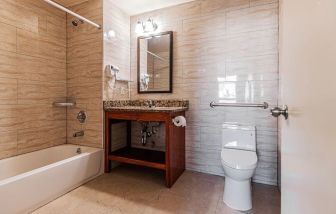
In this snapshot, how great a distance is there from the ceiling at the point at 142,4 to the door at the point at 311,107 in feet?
6.41

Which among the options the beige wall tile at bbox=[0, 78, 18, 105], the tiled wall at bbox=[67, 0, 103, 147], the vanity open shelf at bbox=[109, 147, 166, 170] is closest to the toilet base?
the vanity open shelf at bbox=[109, 147, 166, 170]

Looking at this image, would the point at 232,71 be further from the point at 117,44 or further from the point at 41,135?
the point at 41,135

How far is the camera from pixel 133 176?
2.30m

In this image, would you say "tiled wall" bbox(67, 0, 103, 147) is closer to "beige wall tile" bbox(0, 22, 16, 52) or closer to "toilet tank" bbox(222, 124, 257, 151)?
"beige wall tile" bbox(0, 22, 16, 52)

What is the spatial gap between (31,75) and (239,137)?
263 centimetres

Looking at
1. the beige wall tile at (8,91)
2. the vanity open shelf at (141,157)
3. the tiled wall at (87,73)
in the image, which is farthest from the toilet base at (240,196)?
the beige wall tile at (8,91)

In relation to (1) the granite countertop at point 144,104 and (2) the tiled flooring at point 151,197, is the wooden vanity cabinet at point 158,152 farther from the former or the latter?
(2) the tiled flooring at point 151,197

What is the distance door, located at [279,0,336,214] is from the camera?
1.45 feet

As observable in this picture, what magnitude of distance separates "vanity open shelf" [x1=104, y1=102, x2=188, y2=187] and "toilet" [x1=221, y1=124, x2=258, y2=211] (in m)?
0.59

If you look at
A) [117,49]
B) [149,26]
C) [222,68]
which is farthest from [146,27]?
[222,68]

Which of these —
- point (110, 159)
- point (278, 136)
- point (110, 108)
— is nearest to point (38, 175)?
point (110, 159)

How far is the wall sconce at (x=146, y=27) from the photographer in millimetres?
2569

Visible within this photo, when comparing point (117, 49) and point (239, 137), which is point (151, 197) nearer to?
point (239, 137)

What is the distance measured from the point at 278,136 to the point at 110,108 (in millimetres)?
2055
